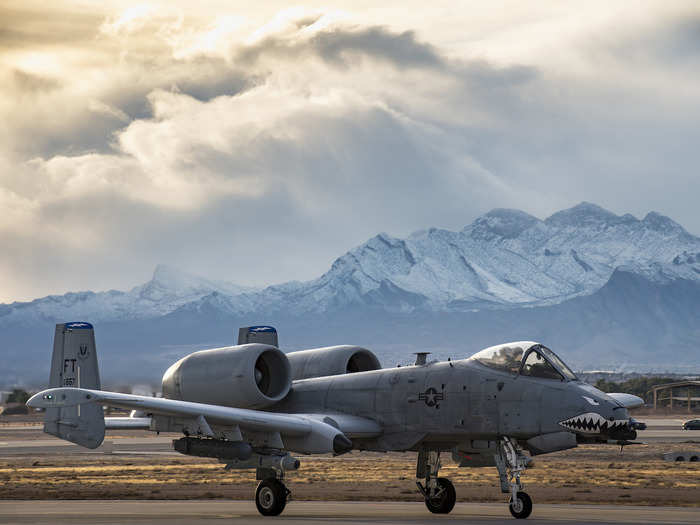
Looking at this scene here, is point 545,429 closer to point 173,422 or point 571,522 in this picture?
point 571,522

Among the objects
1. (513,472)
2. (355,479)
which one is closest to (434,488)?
(513,472)

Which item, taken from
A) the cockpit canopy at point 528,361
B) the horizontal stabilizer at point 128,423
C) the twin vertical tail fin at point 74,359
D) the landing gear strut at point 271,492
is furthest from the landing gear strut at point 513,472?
the twin vertical tail fin at point 74,359

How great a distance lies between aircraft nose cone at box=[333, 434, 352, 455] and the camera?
83.8ft

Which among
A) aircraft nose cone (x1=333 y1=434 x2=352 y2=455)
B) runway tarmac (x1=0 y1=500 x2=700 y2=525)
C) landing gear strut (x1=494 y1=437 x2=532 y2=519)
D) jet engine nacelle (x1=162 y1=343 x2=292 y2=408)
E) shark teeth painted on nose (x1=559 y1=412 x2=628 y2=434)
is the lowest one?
runway tarmac (x1=0 y1=500 x2=700 y2=525)

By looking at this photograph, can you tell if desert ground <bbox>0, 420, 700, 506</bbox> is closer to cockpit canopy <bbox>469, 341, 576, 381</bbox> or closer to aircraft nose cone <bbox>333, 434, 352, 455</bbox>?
cockpit canopy <bbox>469, 341, 576, 381</bbox>

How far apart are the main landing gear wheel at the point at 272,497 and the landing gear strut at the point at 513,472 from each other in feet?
16.8

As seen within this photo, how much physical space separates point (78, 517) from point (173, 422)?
3593 millimetres

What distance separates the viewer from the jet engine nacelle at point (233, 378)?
27.6 meters

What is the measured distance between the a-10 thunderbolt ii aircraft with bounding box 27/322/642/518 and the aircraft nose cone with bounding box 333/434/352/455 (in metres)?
0.03

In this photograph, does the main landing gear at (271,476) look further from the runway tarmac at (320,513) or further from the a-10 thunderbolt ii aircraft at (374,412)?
the runway tarmac at (320,513)

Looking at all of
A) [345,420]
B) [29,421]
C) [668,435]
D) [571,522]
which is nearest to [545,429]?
[571,522]

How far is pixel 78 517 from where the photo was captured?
Answer: 27.0 m

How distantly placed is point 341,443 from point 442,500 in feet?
11.3

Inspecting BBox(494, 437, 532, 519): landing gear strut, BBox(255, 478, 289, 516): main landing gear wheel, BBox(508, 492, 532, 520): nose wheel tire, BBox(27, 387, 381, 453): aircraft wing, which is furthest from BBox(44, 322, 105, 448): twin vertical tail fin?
BBox(508, 492, 532, 520): nose wheel tire
